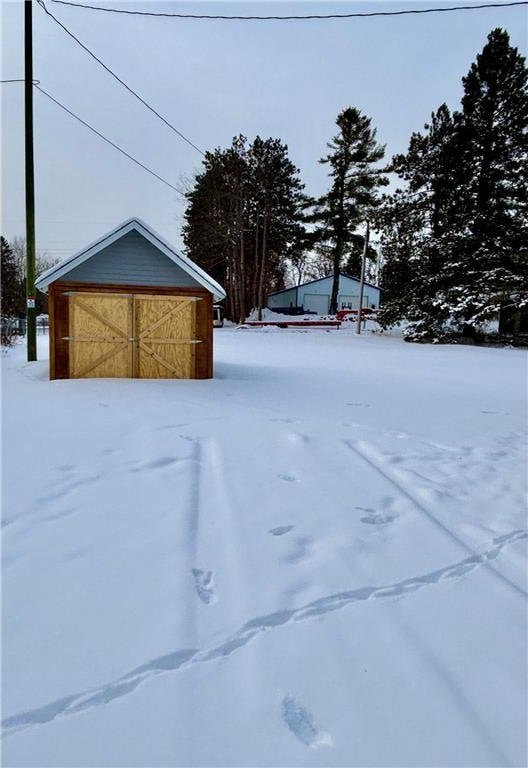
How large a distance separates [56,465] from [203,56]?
12126 millimetres

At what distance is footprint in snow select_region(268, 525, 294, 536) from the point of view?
287cm

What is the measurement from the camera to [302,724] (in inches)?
61.3

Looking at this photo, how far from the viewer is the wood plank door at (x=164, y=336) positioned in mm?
8805

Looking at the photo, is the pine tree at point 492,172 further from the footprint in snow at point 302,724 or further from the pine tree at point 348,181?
the footprint in snow at point 302,724

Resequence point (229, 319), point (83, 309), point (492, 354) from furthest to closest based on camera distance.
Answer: point (229, 319) < point (492, 354) < point (83, 309)

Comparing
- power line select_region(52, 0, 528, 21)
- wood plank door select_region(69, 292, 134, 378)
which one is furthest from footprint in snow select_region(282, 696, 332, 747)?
power line select_region(52, 0, 528, 21)

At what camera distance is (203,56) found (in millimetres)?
11773

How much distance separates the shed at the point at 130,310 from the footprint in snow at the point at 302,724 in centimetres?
778

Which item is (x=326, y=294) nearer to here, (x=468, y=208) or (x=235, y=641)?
(x=468, y=208)

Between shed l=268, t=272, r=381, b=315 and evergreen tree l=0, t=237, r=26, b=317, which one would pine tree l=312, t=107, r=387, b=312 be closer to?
shed l=268, t=272, r=381, b=315

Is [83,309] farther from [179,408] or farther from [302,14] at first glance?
[302,14]

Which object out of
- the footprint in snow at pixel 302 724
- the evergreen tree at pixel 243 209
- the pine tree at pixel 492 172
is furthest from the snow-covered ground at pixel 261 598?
the evergreen tree at pixel 243 209

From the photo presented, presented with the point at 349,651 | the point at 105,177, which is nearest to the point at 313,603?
the point at 349,651

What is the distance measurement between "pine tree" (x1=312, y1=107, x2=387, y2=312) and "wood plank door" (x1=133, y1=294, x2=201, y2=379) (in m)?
27.0
